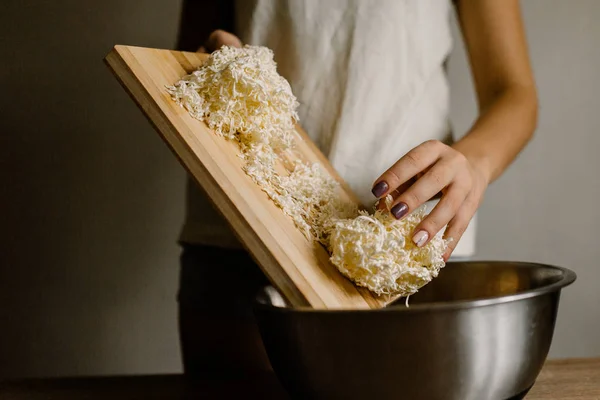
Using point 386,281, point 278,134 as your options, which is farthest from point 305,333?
point 278,134

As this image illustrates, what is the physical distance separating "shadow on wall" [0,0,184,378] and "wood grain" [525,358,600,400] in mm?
857

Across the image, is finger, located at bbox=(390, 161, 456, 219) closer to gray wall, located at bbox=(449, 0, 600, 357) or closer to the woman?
the woman

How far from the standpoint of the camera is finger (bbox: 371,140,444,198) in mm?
536

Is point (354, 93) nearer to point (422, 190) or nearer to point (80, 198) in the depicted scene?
point (422, 190)

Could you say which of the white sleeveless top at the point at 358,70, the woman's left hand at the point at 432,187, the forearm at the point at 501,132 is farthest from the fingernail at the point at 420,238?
the white sleeveless top at the point at 358,70

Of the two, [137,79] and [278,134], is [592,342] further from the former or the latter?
[137,79]

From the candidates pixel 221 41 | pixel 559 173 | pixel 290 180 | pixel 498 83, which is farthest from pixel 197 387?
pixel 559 173

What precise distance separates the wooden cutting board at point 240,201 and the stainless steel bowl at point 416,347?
0.04m

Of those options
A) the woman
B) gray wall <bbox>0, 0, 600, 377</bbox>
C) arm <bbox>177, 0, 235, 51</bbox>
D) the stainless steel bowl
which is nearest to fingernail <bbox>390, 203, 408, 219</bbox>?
the stainless steel bowl

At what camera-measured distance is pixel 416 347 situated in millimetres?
449

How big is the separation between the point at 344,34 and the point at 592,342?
3.48 ft

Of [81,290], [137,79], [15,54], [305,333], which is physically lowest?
[81,290]

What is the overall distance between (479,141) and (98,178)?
910 mm

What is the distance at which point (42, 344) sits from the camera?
4.39 feet
